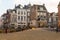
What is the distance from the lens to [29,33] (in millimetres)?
4883

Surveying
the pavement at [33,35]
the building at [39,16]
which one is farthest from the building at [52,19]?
the pavement at [33,35]

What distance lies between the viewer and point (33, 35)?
474 cm

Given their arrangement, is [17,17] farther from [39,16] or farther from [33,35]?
[33,35]

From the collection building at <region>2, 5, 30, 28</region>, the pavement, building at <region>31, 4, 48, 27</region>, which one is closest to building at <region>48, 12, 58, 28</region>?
building at <region>31, 4, 48, 27</region>

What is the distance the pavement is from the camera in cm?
452

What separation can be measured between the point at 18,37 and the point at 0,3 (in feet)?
3.99

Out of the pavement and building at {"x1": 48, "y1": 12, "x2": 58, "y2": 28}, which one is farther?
building at {"x1": 48, "y1": 12, "x2": 58, "y2": 28}

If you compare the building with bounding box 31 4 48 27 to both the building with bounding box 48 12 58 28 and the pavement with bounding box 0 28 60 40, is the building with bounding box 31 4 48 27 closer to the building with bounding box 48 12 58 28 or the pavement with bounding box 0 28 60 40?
the building with bounding box 48 12 58 28

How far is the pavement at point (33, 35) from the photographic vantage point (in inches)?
178

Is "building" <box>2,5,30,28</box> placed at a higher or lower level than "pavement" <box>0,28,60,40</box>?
higher

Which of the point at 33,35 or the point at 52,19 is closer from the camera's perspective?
the point at 33,35

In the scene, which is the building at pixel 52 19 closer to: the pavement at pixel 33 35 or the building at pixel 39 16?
the building at pixel 39 16

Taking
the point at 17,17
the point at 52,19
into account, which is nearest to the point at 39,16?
the point at 52,19

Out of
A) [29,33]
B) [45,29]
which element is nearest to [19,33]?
[29,33]
